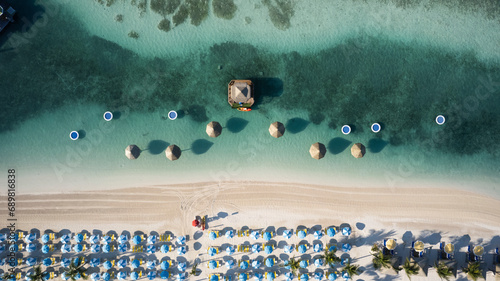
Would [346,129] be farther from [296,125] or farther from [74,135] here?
[74,135]

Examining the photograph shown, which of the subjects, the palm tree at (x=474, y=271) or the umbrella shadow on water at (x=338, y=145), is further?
the umbrella shadow on water at (x=338, y=145)

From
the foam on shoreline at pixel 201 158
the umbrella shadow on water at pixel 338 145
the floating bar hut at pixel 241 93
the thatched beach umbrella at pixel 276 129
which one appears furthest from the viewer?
the umbrella shadow on water at pixel 338 145

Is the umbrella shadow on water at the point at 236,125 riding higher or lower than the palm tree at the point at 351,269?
higher

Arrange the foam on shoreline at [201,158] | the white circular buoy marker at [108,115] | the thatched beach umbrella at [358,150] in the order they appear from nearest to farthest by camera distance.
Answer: the thatched beach umbrella at [358,150], the white circular buoy marker at [108,115], the foam on shoreline at [201,158]

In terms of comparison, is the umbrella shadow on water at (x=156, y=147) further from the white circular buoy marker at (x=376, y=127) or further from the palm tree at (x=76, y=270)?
the white circular buoy marker at (x=376, y=127)

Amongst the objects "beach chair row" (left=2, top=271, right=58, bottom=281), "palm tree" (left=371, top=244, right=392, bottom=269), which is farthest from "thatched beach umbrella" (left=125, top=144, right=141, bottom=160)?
"palm tree" (left=371, top=244, right=392, bottom=269)

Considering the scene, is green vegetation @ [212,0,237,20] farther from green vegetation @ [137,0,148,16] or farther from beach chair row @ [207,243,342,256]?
beach chair row @ [207,243,342,256]

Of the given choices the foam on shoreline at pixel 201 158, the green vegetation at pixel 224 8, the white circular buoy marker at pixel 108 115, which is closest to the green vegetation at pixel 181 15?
the green vegetation at pixel 224 8

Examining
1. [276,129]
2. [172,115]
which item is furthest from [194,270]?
[276,129]
